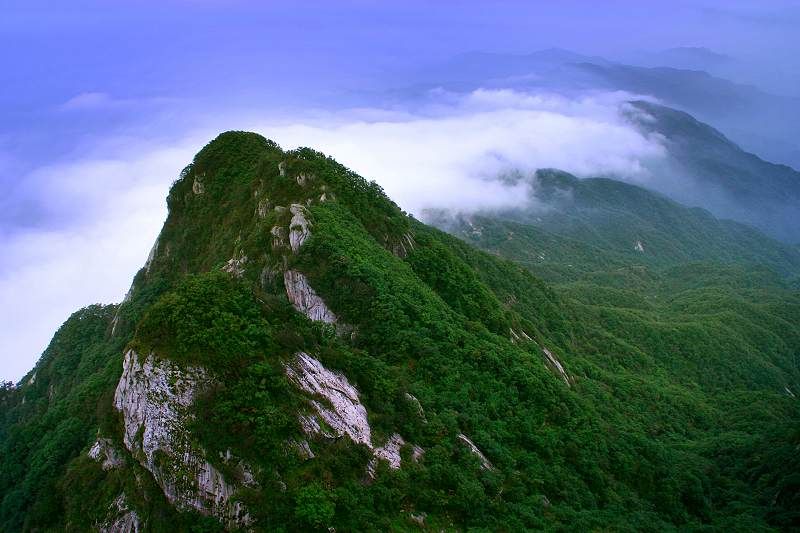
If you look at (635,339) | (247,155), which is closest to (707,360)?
(635,339)

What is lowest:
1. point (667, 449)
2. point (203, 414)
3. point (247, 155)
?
point (667, 449)

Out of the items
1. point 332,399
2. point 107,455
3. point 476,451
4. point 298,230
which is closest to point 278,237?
point 298,230

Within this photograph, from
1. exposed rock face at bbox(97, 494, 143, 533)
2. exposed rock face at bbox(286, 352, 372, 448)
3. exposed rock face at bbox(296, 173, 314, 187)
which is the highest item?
exposed rock face at bbox(296, 173, 314, 187)

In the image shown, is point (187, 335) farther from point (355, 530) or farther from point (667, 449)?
point (667, 449)

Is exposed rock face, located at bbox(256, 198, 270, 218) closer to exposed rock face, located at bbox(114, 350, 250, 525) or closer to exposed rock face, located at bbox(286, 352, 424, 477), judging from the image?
exposed rock face, located at bbox(286, 352, 424, 477)

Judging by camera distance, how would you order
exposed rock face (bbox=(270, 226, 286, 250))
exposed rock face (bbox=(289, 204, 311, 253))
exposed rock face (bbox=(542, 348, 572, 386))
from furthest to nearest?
exposed rock face (bbox=(542, 348, 572, 386)) → exposed rock face (bbox=(270, 226, 286, 250)) → exposed rock face (bbox=(289, 204, 311, 253))

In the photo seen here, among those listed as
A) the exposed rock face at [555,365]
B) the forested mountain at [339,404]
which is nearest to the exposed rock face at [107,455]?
the forested mountain at [339,404]

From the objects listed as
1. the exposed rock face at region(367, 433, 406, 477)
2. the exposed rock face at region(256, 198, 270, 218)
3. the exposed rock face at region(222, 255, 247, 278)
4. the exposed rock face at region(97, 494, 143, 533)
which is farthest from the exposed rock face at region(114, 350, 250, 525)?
the exposed rock face at region(256, 198, 270, 218)

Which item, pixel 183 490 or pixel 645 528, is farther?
pixel 645 528
